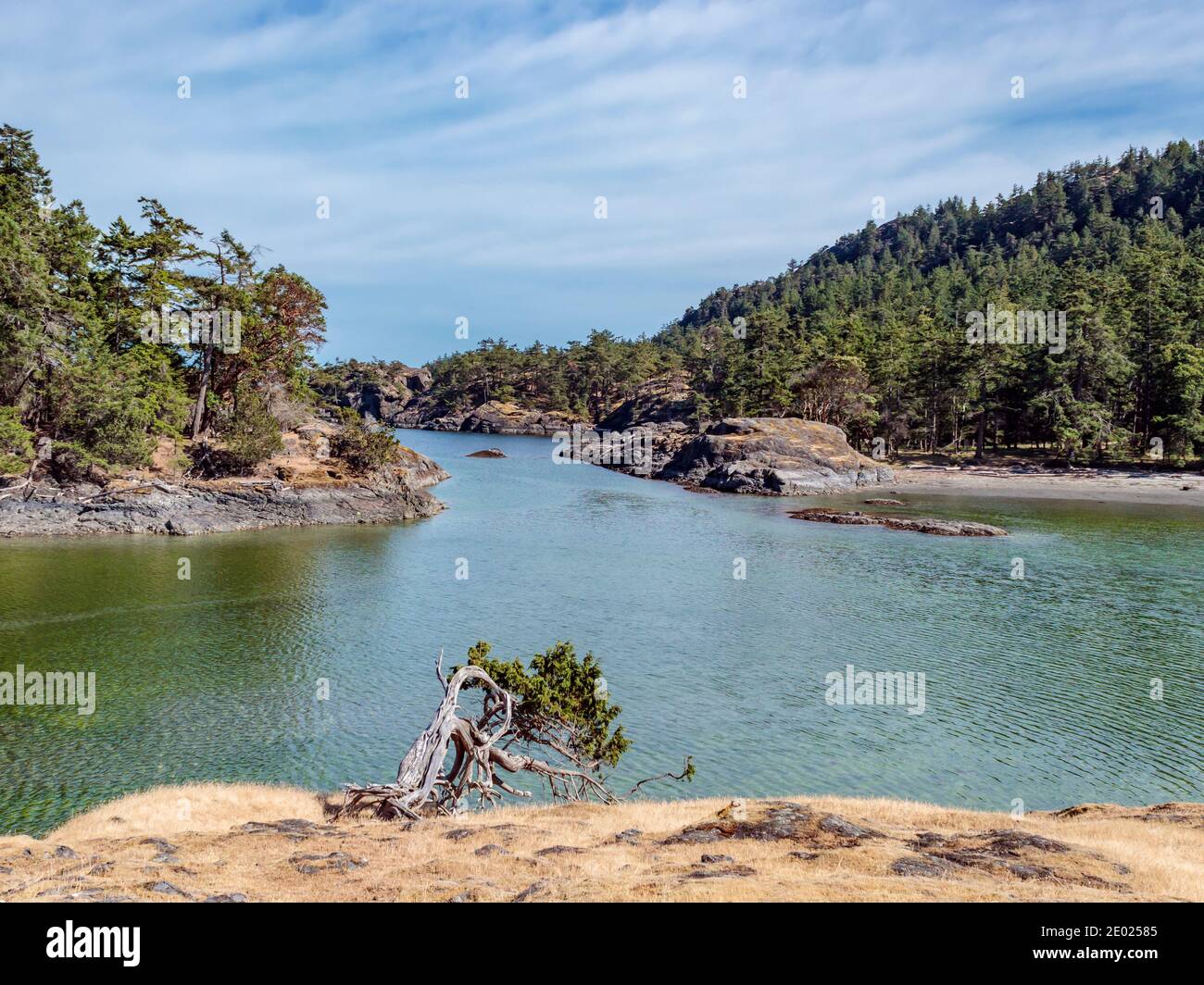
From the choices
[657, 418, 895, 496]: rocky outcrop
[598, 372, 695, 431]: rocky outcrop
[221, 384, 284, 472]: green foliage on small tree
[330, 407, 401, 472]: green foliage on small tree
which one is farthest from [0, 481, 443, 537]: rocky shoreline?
[598, 372, 695, 431]: rocky outcrop

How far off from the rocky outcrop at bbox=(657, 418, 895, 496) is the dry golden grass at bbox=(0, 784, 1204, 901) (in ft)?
241

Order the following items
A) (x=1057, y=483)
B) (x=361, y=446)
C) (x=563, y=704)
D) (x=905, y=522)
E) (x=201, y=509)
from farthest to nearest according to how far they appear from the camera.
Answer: (x=1057, y=483) → (x=361, y=446) → (x=905, y=522) → (x=201, y=509) → (x=563, y=704)

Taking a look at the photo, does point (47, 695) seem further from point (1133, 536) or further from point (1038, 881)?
point (1133, 536)

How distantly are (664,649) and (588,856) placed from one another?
19375 millimetres

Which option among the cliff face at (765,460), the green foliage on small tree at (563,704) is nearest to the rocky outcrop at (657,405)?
the cliff face at (765,460)

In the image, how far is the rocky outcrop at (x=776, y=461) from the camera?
9088 cm

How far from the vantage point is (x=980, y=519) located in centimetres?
6825

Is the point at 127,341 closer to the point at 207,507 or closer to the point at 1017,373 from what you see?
the point at 207,507

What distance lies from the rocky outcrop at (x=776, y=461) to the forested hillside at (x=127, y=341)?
163ft

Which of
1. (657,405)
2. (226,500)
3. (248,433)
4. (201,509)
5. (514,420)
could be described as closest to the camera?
(201,509)

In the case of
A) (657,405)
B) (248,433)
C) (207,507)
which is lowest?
(207,507)

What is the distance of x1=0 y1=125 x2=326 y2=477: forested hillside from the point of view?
5322 cm

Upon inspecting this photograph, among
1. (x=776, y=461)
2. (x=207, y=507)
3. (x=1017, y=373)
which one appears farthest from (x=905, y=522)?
(x=207, y=507)

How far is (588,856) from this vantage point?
564 inches
